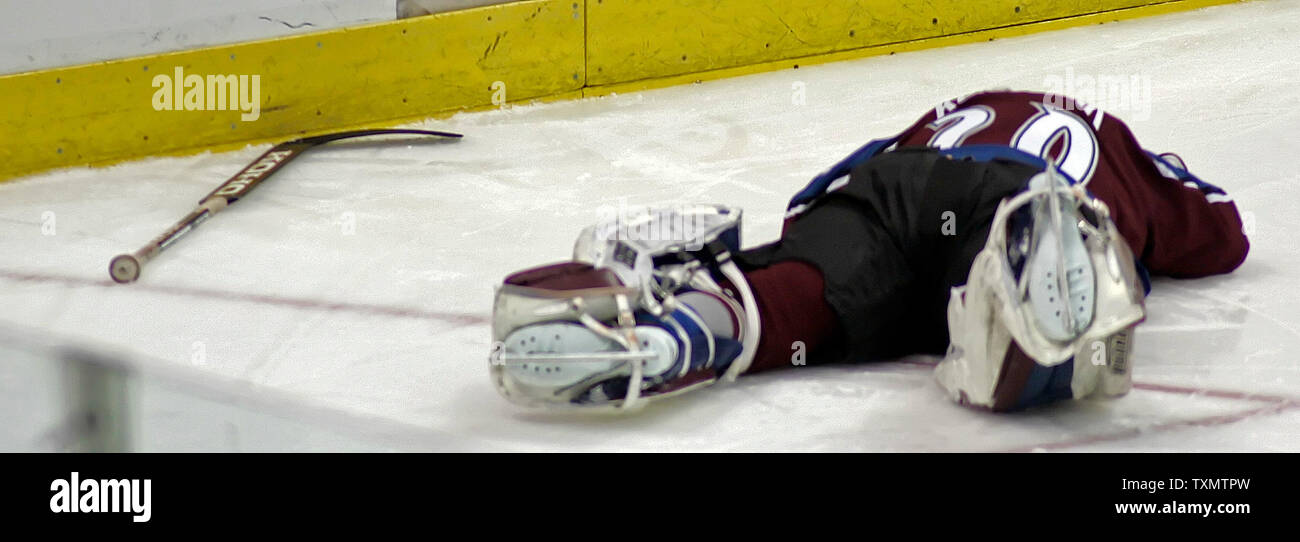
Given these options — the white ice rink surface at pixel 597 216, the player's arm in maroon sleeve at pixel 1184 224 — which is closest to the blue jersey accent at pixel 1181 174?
the player's arm in maroon sleeve at pixel 1184 224

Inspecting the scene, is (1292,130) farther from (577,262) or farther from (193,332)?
(193,332)

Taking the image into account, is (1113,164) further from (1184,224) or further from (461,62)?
(461,62)

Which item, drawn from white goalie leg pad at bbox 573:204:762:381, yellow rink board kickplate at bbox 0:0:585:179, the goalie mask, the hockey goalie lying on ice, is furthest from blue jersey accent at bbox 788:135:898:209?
yellow rink board kickplate at bbox 0:0:585:179

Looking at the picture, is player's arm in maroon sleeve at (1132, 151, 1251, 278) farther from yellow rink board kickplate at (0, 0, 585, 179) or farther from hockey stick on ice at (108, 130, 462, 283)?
yellow rink board kickplate at (0, 0, 585, 179)

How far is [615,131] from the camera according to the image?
288 centimetres

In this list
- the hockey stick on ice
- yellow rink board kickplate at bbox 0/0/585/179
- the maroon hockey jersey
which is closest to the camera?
the maroon hockey jersey

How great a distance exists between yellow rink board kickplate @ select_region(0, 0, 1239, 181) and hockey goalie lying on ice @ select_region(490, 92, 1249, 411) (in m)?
1.53

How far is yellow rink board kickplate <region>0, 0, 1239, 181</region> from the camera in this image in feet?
9.17

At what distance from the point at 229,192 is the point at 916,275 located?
4.80ft

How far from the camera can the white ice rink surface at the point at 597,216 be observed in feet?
4.60

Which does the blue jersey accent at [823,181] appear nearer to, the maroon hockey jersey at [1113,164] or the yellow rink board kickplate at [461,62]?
the maroon hockey jersey at [1113,164]

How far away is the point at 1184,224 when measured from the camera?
5.54ft

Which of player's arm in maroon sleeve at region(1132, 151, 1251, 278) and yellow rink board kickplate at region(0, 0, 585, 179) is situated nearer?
player's arm in maroon sleeve at region(1132, 151, 1251, 278)
